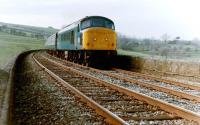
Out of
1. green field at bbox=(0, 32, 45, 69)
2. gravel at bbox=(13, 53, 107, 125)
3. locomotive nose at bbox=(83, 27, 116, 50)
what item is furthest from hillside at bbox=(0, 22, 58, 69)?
gravel at bbox=(13, 53, 107, 125)

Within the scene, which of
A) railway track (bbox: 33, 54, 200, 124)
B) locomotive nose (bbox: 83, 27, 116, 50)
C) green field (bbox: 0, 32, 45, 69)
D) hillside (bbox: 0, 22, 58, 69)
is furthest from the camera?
hillside (bbox: 0, 22, 58, 69)

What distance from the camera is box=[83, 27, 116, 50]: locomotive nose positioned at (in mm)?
22219

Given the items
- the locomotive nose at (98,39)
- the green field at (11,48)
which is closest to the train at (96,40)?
the locomotive nose at (98,39)

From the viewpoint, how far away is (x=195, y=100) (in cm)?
1005

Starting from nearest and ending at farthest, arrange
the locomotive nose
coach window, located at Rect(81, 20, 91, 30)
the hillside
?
the locomotive nose < coach window, located at Rect(81, 20, 91, 30) < the hillside

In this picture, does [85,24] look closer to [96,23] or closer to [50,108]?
[96,23]

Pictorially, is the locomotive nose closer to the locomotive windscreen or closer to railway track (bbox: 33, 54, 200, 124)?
the locomotive windscreen

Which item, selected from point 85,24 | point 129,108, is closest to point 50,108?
point 129,108

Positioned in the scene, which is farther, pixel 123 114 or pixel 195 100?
pixel 195 100

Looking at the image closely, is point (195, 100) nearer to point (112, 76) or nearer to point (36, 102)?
point (36, 102)

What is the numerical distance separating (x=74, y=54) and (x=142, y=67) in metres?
7.43

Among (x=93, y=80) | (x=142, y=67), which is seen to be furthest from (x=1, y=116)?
(x=142, y=67)

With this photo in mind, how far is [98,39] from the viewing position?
22.5 metres

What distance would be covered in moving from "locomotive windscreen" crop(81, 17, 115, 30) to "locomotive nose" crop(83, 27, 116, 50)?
496 mm
